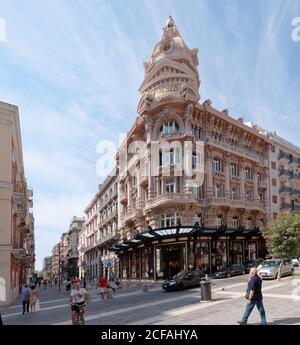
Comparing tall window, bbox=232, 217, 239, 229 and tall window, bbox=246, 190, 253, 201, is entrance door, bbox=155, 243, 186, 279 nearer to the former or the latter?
tall window, bbox=232, 217, 239, 229

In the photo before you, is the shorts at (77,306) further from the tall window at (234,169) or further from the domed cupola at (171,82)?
the tall window at (234,169)

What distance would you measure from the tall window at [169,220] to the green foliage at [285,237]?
49.6 ft

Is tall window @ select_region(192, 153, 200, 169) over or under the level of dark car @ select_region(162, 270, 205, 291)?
over

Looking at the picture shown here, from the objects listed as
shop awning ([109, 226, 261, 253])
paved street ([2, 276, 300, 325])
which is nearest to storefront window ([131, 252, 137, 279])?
shop awning ([109, 226, 261, 253])

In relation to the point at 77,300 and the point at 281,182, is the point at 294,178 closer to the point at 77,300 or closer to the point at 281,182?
the point at 281,182

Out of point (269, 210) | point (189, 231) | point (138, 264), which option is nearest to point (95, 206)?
point (138, 264)

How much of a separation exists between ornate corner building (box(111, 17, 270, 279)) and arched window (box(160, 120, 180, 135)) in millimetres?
111

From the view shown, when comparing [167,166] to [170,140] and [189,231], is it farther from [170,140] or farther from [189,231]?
[189,231]

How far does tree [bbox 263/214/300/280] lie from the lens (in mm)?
26828

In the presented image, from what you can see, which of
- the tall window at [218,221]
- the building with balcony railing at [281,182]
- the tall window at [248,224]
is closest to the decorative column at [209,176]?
the tall window at [218,221]

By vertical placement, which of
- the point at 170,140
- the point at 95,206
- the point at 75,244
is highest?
the point at 170,140

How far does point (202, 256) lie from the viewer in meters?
41.0
